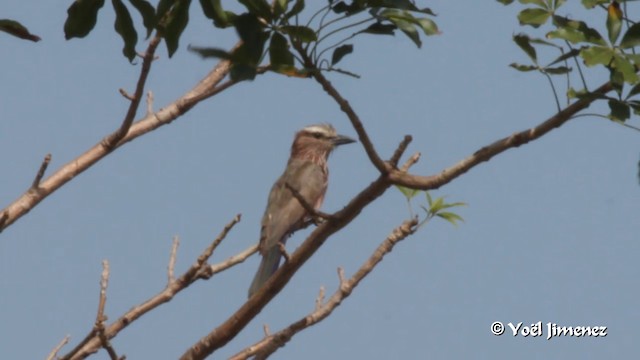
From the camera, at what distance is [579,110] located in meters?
4.19

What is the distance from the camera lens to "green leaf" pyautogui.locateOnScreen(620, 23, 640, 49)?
4215 millimetres

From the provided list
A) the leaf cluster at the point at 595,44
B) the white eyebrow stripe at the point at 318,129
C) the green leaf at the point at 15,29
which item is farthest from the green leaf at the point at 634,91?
the white eyebrow stripe at the point at 318,129

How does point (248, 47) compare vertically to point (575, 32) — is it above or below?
below

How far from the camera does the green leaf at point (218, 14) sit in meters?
4.11

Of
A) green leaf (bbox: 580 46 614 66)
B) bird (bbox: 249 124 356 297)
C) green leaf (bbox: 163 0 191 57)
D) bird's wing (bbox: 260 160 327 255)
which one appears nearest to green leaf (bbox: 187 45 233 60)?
green leaf (bbox: 163 0 191 57)

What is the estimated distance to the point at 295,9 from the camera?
4070 mm

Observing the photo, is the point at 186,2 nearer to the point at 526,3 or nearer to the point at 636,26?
the point at 526,3

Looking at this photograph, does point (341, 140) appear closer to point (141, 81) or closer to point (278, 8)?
point (141, 81)

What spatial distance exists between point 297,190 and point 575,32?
349 centimetres

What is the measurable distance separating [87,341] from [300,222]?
4.37 metres

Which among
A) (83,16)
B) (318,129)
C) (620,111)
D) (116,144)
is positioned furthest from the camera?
(318,129)

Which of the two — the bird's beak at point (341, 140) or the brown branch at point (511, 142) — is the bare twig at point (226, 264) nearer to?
the brown branch at point (511, 142)

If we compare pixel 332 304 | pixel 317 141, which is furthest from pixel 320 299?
pixel 317 141

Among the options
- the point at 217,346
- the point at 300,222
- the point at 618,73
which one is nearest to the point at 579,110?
the point at 618,73
